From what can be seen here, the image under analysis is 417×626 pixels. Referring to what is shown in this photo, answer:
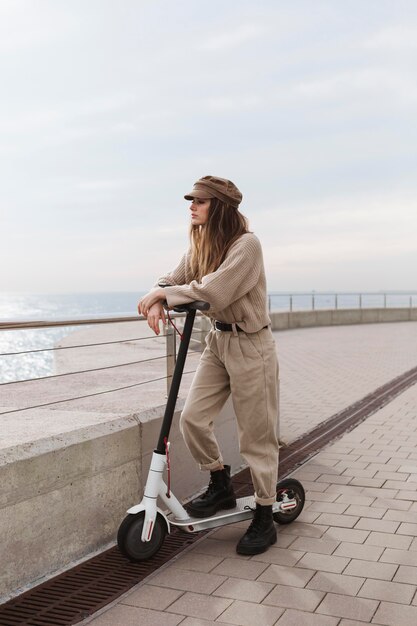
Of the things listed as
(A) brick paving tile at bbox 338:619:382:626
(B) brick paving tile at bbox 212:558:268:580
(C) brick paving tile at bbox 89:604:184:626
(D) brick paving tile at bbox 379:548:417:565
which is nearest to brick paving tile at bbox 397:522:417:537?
(D) brick paving tile at bbox 379:548:417:565

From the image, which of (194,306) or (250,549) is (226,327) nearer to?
(194,306)

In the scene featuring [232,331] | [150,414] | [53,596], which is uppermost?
[232,331]

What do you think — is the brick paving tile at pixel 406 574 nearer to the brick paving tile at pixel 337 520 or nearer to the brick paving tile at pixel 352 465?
the brick paving tile at pixel 337 520

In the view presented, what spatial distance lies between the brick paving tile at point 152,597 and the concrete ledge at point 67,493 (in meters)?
0.50

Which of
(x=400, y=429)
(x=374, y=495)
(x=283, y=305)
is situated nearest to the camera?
(x=374, y=495)

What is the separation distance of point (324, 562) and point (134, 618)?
1.06 meters

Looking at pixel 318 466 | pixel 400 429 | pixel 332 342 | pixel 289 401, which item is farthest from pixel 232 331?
pixel 332 342

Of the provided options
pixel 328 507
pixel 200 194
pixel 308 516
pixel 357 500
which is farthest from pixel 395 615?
pixel 200 194

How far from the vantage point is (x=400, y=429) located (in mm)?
7215

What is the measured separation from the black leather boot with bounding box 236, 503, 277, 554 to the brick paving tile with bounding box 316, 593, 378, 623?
0.58 m

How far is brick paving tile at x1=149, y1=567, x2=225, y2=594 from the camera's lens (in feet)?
11.5

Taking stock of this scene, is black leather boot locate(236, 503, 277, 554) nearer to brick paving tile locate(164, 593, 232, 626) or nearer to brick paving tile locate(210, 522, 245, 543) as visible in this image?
brick paving tile locate(210, 522, 245, 543)

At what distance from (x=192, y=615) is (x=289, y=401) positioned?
601cm

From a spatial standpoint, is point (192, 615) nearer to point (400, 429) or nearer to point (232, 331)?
point (232, 331)
